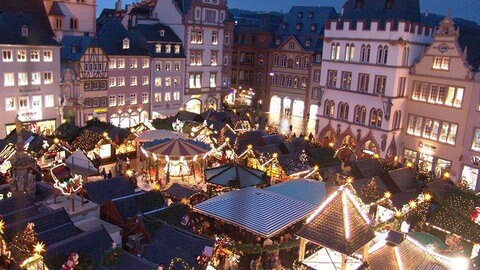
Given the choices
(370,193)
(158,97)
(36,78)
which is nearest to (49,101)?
(36,78)

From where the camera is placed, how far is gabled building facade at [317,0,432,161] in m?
35.5

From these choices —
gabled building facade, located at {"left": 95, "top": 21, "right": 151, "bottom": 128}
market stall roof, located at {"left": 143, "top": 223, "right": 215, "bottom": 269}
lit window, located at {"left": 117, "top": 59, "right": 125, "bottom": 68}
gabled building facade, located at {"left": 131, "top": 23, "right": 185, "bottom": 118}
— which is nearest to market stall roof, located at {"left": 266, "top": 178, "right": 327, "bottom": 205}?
market stall roof, located at {"left": 143, "top": 223, "right": 215, "bottom": 269}

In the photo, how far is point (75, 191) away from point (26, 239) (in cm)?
551

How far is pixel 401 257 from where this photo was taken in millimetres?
10945

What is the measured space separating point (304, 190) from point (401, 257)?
10.3 metres

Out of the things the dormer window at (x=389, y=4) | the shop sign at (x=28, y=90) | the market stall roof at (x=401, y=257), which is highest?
the dormer window at (x=389, y=4)

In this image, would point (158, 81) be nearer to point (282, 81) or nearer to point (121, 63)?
point (121, 63)

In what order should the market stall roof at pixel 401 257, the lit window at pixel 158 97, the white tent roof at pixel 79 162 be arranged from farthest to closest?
the lit window at pixel 158 97 < the white tent roof at pixel 79 162 < the market stall roof at pixel 401 257

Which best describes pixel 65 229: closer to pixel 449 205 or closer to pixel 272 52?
pixel 449 205

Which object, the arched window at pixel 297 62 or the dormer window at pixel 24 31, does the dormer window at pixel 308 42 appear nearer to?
the arched window at pixel 297 62

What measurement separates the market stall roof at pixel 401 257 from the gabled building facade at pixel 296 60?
45284mm

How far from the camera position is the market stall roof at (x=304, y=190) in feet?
66.4

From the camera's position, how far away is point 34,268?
1192cm

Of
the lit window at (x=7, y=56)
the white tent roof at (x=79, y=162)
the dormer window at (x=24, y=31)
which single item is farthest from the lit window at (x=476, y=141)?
the lit window at (x=7, y=56)
